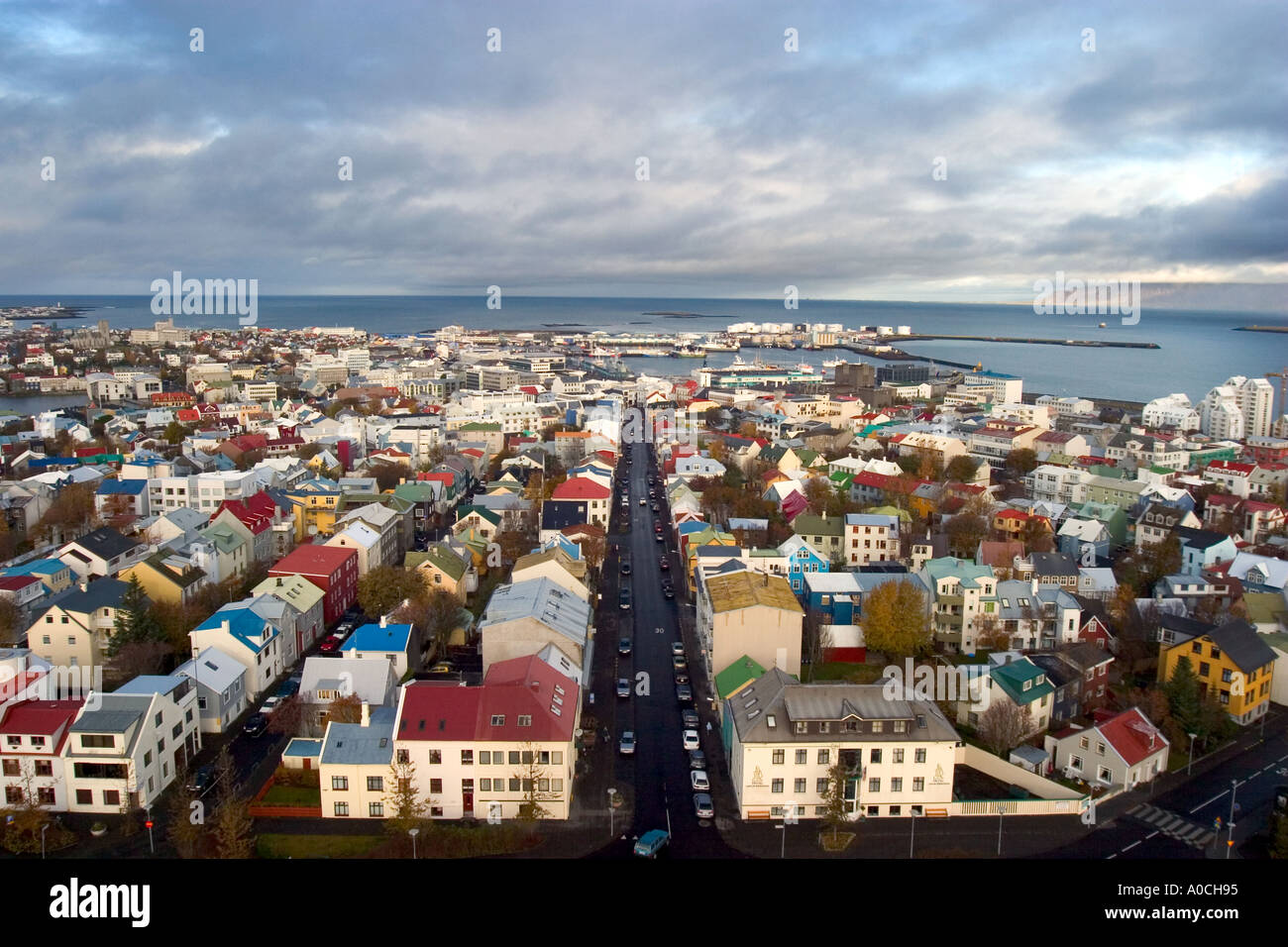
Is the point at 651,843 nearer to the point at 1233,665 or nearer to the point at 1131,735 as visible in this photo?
the point at 1131,735

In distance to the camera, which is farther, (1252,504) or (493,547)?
(1252,504)

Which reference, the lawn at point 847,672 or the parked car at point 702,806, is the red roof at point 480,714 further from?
the lawn at point 847,672

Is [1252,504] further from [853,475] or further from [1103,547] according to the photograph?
[853,475]

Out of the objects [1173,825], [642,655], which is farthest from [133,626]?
[1173,825]

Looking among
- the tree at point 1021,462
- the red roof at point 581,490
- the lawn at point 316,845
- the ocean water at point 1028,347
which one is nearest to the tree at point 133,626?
the lawn at point 316,845

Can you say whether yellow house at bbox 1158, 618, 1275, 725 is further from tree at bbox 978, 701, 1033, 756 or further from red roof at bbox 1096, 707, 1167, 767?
tree at bbox 978, 701, 1033, 756

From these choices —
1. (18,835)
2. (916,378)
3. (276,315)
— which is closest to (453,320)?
(276,315)
